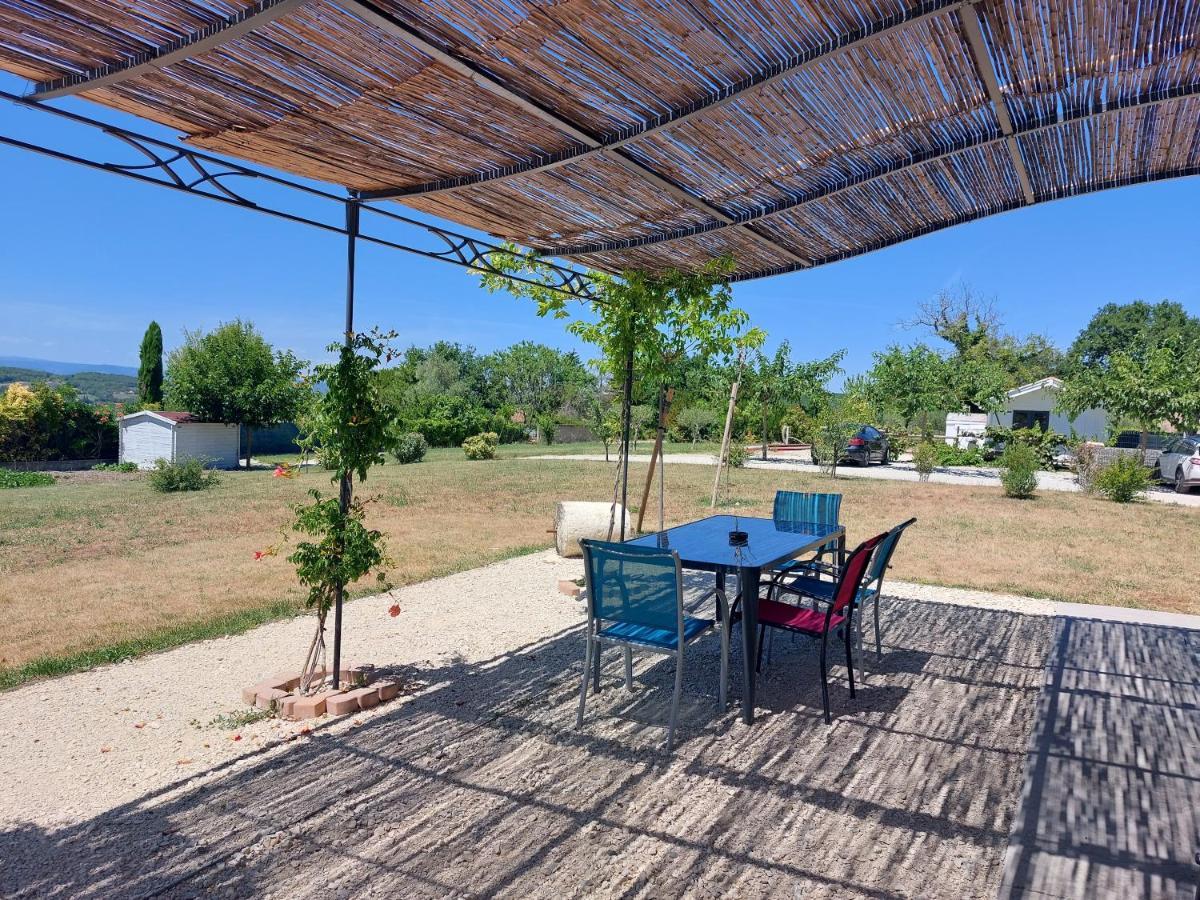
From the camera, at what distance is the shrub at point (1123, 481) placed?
1412 cm

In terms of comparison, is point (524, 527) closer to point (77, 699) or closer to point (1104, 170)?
point (77, 699)

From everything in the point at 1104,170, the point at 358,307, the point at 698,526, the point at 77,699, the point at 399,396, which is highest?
the point at 1104,170

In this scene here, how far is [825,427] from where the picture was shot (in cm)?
1866

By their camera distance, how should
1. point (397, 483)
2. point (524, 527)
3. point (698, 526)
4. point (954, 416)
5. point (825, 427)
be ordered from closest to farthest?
1. point (698, 526)
2. point (524, 527)
3. point (397, 483)
4. point (825, 427)
5. point (954, 416)

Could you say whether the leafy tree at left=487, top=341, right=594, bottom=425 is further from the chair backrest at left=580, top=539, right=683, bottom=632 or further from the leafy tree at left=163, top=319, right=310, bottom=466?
the chair backrest at left=580, top=539, right=683, bottom=632

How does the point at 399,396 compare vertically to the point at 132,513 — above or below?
above

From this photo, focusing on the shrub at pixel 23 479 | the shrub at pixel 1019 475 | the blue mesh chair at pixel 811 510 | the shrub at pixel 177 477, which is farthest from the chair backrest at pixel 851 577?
the shrub at pixel 23 479

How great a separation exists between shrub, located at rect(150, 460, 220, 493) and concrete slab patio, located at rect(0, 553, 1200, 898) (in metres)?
12.0

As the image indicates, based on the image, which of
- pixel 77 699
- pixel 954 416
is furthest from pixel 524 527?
pixel 954 416

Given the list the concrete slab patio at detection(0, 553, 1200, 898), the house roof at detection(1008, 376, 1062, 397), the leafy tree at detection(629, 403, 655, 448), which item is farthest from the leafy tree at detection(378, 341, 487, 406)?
the house roof at detection(1008, 376, 1062, 397)

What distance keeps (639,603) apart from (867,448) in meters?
20.5

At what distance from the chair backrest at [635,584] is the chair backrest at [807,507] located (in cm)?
227

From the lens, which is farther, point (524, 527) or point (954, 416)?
point (954, 416)

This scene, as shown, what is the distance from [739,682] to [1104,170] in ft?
10.7
